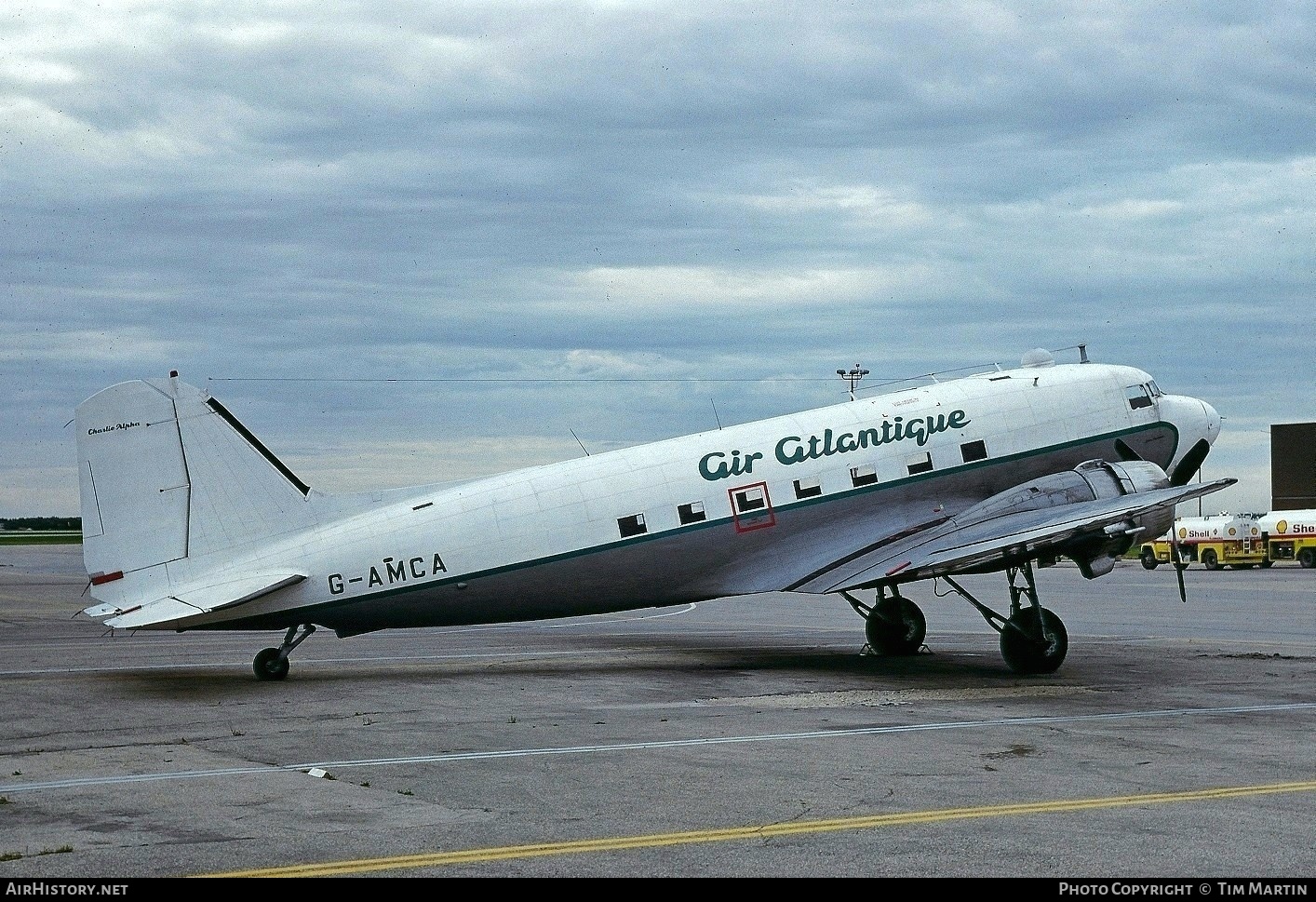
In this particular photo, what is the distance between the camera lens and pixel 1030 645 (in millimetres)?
22266

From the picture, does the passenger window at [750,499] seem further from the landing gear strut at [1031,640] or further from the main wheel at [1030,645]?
the main wheel at [1030,645]

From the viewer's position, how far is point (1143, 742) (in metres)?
15.2

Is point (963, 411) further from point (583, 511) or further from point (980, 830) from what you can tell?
point (980, 830)

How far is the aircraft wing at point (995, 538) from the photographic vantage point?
68.7ft

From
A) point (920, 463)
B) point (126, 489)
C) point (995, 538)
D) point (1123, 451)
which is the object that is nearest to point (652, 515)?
point (920, 463)

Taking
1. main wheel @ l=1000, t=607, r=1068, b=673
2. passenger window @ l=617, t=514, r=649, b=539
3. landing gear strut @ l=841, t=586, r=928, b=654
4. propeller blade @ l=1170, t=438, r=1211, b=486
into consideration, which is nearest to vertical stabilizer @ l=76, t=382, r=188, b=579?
passenger window @ l=617, t=514, r=649, b=539

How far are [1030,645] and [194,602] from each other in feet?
43.6

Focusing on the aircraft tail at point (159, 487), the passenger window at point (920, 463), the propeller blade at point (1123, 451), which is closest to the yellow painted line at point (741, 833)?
the passenger window at point (920, 463)

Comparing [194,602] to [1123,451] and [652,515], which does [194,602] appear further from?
[1123,451]

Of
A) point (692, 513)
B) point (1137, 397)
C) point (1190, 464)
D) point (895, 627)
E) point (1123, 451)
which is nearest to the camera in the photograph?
point (692, 513)

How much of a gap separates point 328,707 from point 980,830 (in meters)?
10.8

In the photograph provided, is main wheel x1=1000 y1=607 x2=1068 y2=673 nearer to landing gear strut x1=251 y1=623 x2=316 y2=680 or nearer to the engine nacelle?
the engine nacelle

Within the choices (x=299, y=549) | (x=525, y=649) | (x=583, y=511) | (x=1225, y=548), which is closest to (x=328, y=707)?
(x=299, y=549)

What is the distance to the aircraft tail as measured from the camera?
20.8 metres
